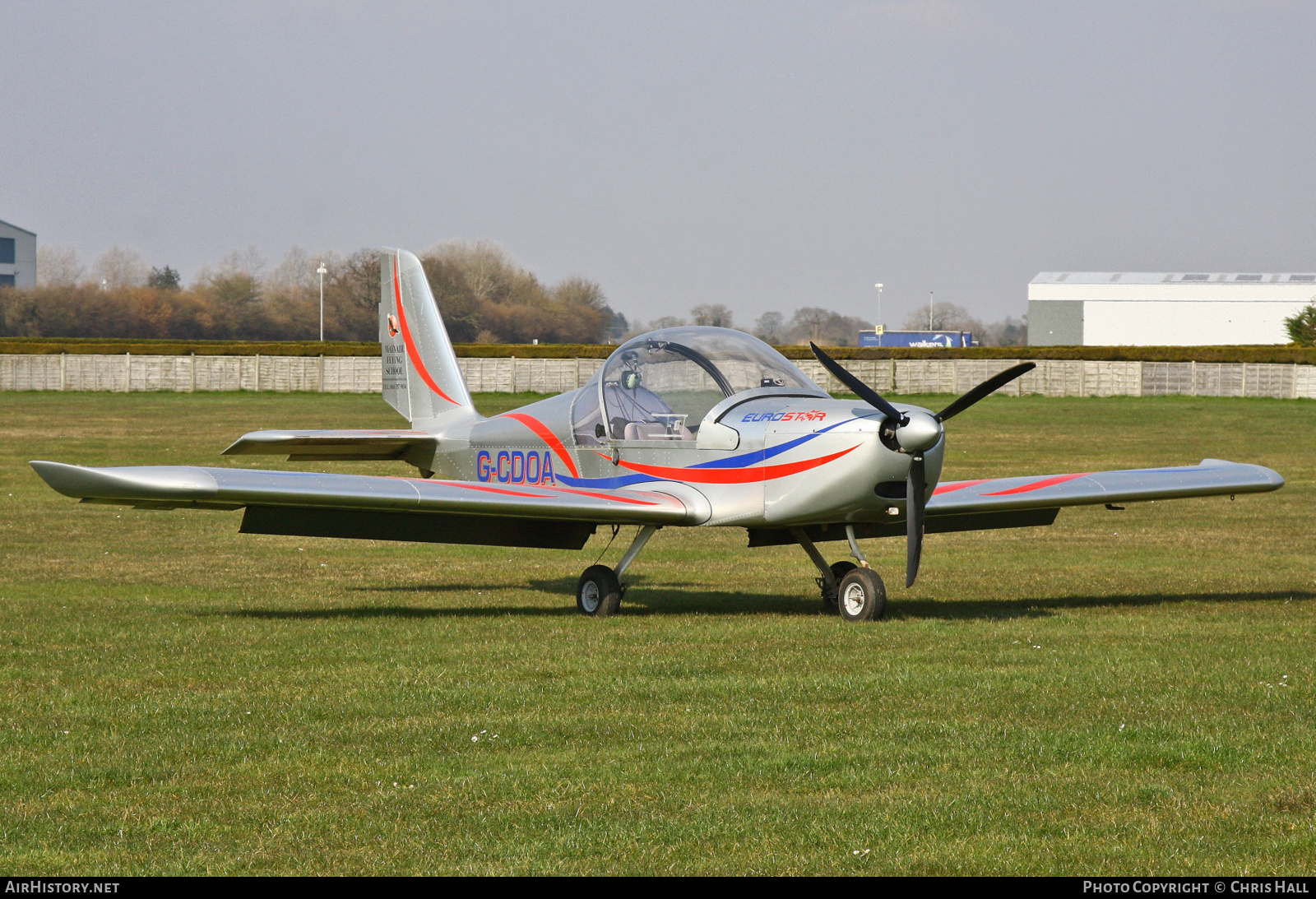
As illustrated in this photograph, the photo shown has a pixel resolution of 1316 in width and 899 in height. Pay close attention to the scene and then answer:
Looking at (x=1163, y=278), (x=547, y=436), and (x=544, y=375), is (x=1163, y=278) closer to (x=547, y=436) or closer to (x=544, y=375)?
(x=544, y=375)

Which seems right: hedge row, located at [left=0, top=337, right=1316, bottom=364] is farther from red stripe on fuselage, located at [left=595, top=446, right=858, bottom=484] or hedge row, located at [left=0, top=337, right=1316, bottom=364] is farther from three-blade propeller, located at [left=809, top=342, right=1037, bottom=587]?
three-blade propeller, located at [left=809, top=342, right=1037, bottom=587]

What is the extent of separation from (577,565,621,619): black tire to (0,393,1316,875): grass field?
0.59 ft

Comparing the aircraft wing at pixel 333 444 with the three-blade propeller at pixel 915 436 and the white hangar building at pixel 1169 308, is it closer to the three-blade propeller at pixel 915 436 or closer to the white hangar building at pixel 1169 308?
the three-blade propeller at pixel 915 436

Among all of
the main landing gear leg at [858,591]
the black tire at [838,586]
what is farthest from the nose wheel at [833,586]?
the main landing gear leg at [858,591]

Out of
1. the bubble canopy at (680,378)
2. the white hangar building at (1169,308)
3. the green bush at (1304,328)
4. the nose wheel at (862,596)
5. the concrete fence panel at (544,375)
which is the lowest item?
the nose wheel at (862,596)

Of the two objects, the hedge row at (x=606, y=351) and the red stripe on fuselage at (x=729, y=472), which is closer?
the red stripe on fuselage at (x=729, y=472)

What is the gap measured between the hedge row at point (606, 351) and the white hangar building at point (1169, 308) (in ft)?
113

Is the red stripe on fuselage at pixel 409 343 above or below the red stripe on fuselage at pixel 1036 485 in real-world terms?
above

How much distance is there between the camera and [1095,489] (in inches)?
478

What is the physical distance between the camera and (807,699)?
7812mm

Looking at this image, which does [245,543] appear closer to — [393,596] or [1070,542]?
[393,596]

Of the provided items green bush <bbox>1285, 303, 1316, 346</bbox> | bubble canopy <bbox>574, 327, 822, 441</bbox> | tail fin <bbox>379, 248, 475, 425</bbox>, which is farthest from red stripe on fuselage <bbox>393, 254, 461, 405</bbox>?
green bush <bbox>1285, 303, 1316, 346</bbox>

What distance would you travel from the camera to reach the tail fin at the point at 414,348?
49.4 feet

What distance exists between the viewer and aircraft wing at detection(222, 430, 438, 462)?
40.7ft
